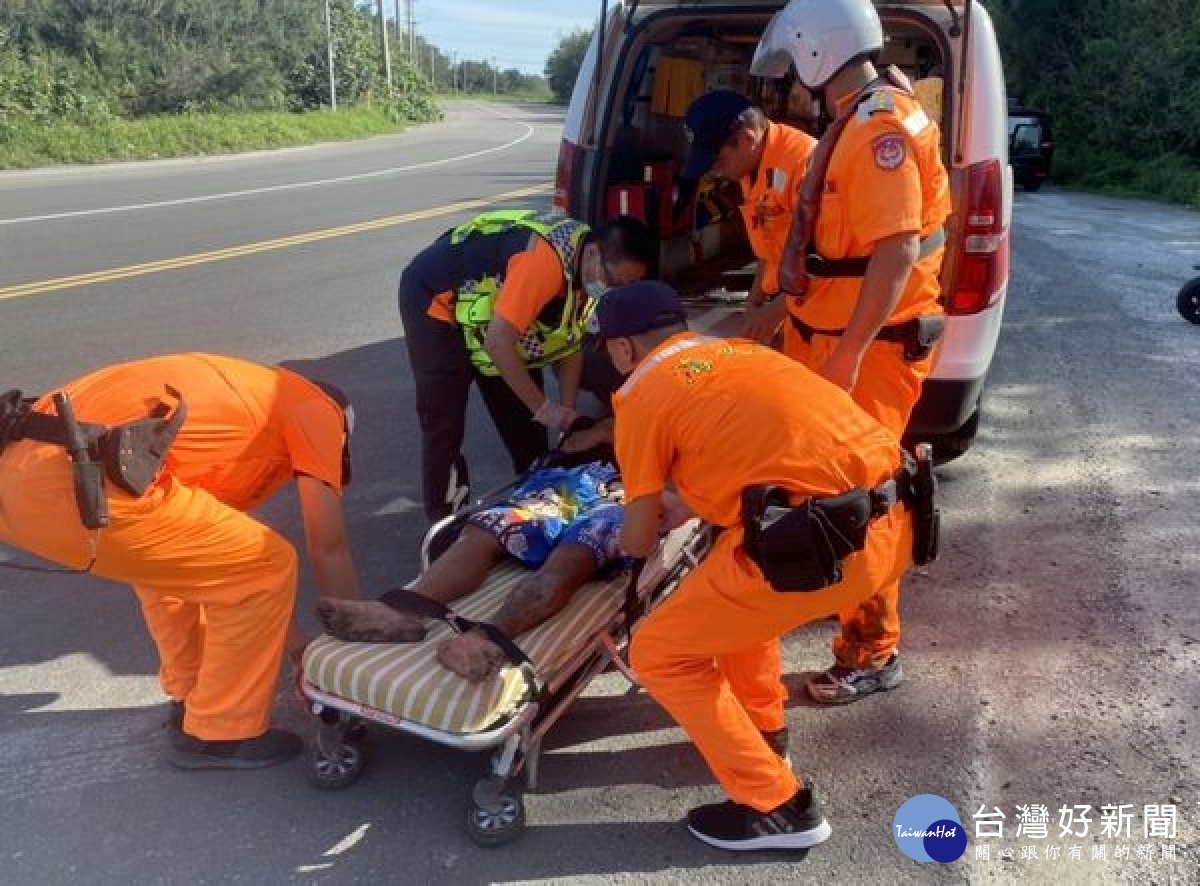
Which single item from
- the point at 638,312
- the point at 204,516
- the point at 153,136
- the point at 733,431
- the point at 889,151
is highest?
the point at 889,151

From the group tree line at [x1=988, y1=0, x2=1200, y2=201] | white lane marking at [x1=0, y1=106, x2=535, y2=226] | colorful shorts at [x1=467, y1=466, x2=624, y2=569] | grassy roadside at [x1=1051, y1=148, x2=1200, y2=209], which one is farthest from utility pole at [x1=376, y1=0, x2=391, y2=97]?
colorful shorts at [x1=467, y1=466, x2=624, y2=569]

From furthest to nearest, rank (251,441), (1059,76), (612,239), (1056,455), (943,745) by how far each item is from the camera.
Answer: (1059,76) < (1056,455) < (612,239) < (943,745) < (251,441)

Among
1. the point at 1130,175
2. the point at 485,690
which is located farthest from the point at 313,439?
the point at 1130,175

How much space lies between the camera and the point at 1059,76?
24156mm

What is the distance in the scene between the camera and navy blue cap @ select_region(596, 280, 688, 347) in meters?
2.50

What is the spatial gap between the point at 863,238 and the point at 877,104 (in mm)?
361

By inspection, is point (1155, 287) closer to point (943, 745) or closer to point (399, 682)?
point (943, 745)

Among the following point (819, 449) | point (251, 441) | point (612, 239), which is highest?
point (612, 239)

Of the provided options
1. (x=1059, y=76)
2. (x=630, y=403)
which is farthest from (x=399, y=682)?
(x=1059, y=76)

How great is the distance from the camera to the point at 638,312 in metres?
2.50

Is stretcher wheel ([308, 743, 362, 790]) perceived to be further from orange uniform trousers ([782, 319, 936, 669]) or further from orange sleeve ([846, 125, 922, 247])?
orange sleeve ([846, 125, 922, 247])

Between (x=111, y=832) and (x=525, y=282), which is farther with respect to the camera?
(x=525, y=282)

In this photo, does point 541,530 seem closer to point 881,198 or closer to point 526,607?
point 526,607

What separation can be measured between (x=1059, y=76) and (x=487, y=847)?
2622cm
